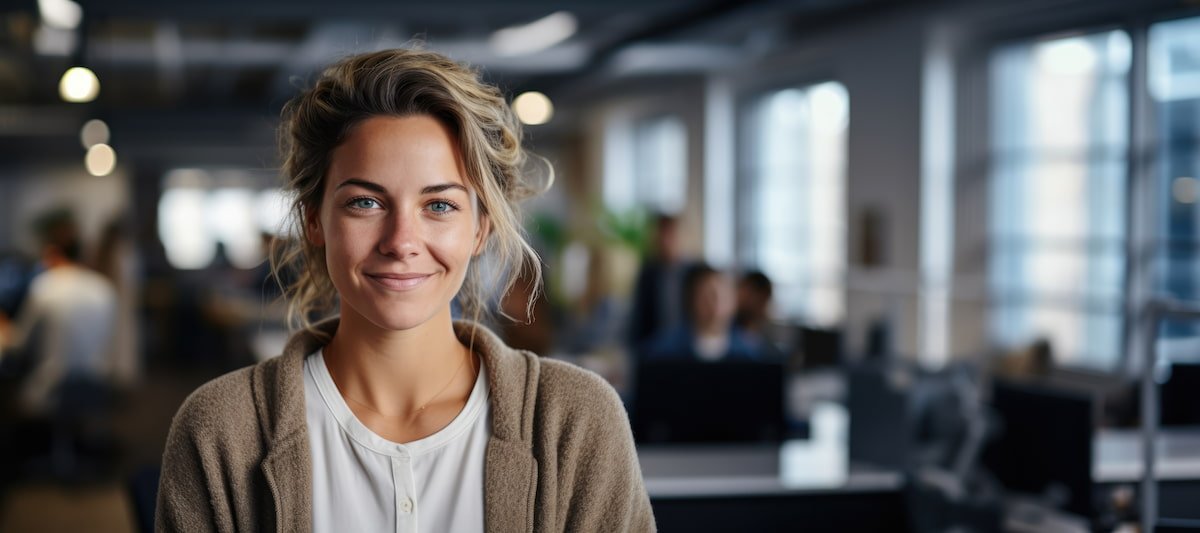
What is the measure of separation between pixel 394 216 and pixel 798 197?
7906 millimetres

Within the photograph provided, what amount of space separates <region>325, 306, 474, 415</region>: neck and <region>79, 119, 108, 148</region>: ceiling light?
615cm

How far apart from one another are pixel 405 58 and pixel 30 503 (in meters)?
5.71

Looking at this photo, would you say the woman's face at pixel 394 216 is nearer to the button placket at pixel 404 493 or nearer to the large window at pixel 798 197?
the button placket at pixel 404 493

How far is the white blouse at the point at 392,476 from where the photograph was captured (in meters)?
1.42

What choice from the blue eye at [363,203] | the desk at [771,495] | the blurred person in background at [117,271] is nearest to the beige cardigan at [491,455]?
the blue eye at [363,203]

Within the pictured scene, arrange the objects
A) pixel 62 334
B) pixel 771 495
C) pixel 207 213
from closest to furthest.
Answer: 1. pixel 771 495
2. pixel 62 334
3. pixel 207 213

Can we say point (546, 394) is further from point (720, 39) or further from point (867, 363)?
point (720, 39)

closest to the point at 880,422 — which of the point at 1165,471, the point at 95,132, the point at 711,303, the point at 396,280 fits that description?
the point at 1165,471

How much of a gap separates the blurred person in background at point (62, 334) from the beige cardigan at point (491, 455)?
564 centimetres

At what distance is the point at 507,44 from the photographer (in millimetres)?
9453

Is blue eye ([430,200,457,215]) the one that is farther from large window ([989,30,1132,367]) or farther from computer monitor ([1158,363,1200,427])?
large window ([989,30,1132,367])

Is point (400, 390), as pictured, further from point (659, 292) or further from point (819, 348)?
point (659, 292)

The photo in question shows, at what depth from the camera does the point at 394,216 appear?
138 centimetres

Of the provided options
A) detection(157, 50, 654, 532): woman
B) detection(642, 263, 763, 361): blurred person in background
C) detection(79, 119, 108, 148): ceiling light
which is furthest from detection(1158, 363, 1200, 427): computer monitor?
detection(79, 119, 108, 148): ceiling light
